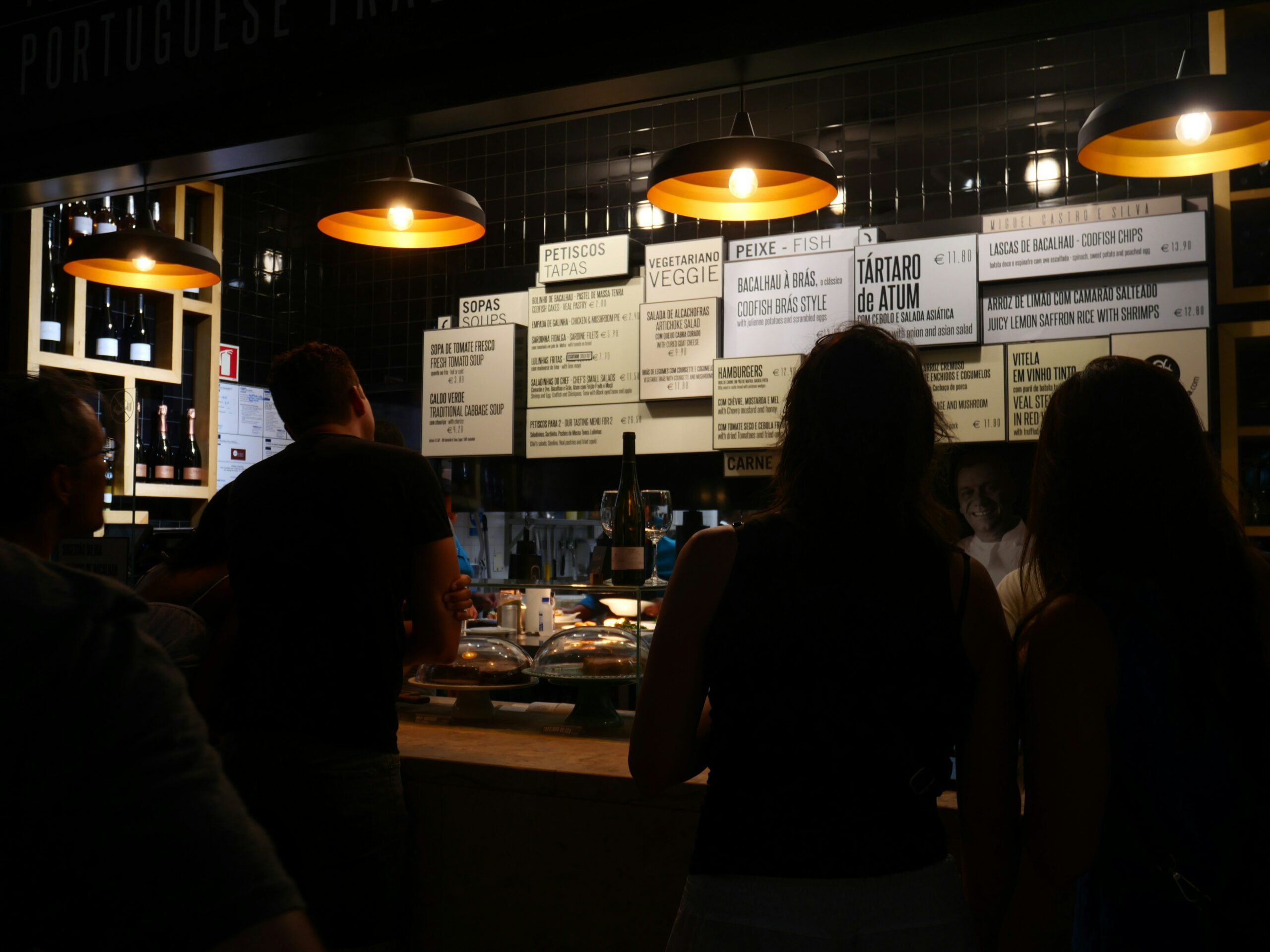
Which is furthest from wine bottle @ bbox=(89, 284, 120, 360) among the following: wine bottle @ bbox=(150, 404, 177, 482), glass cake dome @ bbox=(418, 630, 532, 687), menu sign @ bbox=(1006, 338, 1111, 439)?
menu sign @ bbox=(1006, 338, 1111, 439)

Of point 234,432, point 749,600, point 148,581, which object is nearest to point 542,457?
point 234,432

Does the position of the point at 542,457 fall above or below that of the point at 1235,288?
below

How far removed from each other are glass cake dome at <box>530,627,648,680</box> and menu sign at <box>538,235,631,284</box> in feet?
8.79

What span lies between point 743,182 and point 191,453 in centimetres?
358

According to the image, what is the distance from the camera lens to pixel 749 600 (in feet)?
3.61

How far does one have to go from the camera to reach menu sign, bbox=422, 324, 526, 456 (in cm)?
484

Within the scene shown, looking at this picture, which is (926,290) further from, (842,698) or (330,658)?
(842,698)

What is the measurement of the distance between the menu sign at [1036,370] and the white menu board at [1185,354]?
0.14 m

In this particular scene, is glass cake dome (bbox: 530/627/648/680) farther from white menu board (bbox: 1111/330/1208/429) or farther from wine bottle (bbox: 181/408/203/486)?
wine bottle (bbox: 181/408/203/486)

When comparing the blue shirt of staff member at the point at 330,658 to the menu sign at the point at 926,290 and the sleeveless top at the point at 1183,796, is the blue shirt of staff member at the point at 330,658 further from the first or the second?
the menu sign at the point at 926,290

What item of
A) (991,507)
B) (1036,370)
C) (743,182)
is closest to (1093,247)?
(1036,370)

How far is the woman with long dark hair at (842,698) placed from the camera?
1.07 metres

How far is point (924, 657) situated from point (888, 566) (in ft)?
0.34

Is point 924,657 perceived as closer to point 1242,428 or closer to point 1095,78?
point 1242,428
